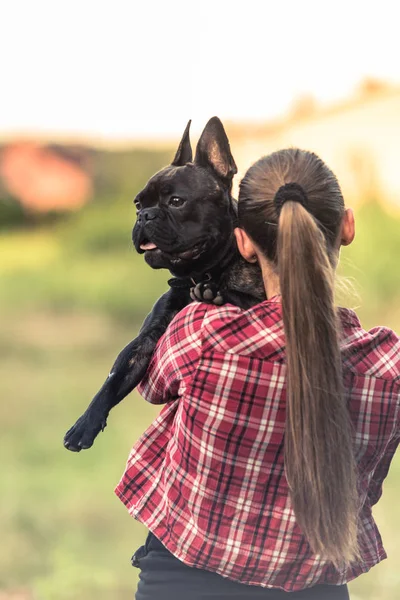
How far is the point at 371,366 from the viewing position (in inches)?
48.8

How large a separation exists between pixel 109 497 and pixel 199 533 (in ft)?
13.8

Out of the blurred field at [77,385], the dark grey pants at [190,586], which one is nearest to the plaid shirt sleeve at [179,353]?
the dark grey pants at [190,586]

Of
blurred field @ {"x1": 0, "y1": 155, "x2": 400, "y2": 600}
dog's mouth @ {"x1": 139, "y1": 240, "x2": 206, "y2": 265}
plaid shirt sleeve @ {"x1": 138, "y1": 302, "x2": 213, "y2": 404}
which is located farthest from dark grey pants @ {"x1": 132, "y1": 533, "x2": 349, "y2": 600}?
blurred field @ {"x1": 0, "y1": 155, "x2": 400, "y2": 600}

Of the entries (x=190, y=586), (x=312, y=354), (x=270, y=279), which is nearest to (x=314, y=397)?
(x=312, y=354)

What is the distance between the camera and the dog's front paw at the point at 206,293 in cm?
153

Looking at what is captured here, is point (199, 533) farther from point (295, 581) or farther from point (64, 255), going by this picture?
point (64, 255)

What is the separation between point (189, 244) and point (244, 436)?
0.45m

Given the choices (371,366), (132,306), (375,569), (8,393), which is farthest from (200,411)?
(132,306)

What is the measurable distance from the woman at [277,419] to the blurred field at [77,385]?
2463mm

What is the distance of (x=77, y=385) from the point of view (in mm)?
7363

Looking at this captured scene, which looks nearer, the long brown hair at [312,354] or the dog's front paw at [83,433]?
the long brown hair at [312,354]

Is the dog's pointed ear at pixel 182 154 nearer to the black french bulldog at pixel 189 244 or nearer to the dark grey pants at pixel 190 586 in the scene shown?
the black french bulldog at pixel 189 244

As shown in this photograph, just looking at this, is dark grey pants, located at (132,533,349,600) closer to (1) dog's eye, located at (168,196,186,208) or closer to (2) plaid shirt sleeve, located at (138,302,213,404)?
(2) plaid shirt sleeve, located at (138,302,213,404)

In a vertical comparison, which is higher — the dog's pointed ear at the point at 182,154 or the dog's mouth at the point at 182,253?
the dog's pointed ear at the point at 182,154
